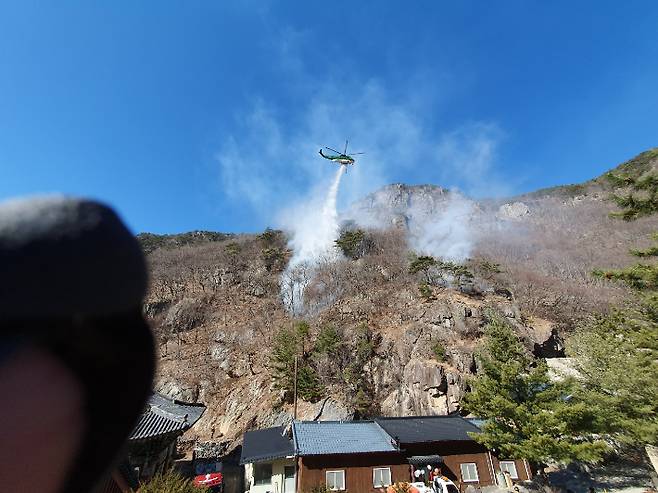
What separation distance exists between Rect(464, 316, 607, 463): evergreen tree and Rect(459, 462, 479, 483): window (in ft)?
12.2

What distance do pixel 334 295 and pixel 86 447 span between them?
4643cm

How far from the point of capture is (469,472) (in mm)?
20203

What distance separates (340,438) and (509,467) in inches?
394

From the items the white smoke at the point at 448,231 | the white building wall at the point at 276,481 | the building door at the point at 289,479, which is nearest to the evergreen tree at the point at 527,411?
the building door at the point at 289,479

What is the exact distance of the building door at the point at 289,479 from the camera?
63.3ft

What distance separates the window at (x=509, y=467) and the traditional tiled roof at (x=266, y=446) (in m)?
12.1

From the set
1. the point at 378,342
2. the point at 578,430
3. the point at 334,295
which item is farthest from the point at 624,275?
the point at 334,295

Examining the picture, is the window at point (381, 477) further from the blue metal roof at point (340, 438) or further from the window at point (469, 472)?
the window at point (469, 472)

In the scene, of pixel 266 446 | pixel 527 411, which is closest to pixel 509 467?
pixel 527 411

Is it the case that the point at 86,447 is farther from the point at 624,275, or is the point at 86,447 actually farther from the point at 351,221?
the point at 351,221

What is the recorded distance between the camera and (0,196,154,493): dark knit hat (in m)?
0.43

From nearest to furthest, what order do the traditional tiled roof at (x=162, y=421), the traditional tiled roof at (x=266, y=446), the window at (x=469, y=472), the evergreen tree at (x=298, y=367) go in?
the traditional tiled roof at (x=162, y=421) → the traditional tiled roof at (x=266, y=446) → the window at (x=469, y=472) → the evergreen tree at (x=298, y=367)

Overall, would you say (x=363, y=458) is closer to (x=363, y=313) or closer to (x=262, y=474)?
(x=262, y=474)

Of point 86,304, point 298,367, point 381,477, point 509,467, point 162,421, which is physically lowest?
point 381,477
